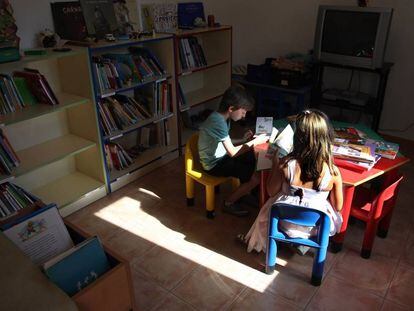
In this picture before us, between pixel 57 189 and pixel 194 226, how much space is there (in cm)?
116

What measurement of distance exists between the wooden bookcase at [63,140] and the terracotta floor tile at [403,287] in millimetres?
2210

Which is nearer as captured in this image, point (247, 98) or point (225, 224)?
point (247, 98)

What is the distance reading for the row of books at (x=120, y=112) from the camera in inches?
122

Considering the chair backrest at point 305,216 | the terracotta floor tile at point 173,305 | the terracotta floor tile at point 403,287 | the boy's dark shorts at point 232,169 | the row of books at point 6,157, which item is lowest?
the terracotta floor tile at point 173,305

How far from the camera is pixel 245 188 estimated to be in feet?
9.16

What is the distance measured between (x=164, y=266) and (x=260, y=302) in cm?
65

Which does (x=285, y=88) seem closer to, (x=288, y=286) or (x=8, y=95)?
(x=288, y=286)

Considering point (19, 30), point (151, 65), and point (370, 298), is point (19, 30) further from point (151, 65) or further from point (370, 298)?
point (370, 298)

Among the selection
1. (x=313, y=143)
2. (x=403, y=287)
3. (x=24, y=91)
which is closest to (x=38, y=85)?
(x=24, y=91)

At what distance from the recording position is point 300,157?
2.02 meters

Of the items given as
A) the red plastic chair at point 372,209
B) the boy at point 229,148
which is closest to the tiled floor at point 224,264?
the red plastic chair at point 372,209

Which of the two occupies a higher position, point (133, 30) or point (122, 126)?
point (133, 30)

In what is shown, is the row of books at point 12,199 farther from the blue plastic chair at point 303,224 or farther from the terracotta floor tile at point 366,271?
the terracotta floor tile at point 366,271

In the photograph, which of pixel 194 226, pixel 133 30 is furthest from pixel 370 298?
pixel 133 30
